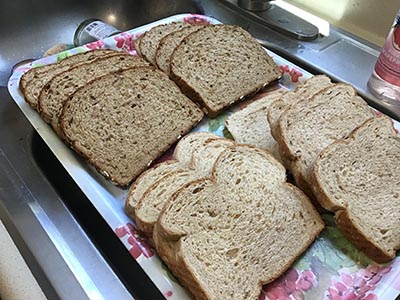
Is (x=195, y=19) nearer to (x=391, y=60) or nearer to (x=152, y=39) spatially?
(x=152, y=39)

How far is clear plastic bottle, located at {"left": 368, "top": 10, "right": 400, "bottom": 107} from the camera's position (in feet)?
3.40

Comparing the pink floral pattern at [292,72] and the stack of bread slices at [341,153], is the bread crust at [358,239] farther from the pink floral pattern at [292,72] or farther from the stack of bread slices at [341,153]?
the pink floral pattern at [292,72]

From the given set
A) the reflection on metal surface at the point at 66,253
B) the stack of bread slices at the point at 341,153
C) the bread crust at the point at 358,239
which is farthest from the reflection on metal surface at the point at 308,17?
the reflection on metal surface at the point at 66,253

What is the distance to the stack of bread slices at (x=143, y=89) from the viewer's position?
0.95m

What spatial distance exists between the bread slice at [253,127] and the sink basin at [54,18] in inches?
22.9

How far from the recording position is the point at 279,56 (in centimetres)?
126

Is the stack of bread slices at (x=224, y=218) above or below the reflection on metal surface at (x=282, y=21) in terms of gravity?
below

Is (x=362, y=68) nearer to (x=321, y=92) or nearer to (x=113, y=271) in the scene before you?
(x=321, y=92)

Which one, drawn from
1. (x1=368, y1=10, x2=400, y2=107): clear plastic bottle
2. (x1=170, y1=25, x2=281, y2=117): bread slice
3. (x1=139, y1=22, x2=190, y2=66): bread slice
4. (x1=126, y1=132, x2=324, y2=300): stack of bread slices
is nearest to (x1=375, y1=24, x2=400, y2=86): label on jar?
(x1=368, y1=10, x2=400, y2=107): clear plastic bottle

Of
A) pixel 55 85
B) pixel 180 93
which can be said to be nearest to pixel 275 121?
pixel 180 93

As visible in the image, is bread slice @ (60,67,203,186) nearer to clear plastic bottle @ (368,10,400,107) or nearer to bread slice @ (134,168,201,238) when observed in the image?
bread slice @ (134,168,201,238)

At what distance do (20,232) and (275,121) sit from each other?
53cm

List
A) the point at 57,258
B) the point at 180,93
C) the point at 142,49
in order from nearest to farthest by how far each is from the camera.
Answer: the point at 57,258 < the point at 180,93 < the point at 142,49

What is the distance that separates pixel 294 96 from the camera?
1.02 metres
